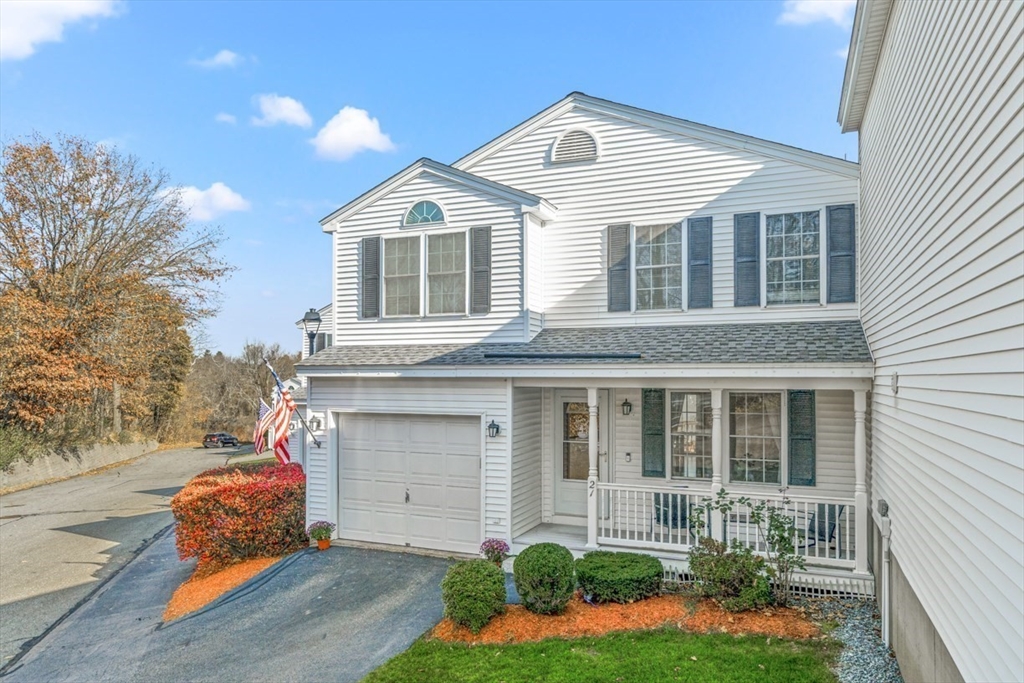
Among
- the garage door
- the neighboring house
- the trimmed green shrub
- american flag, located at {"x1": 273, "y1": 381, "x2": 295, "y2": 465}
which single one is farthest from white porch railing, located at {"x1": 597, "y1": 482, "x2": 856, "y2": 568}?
american flag, located at {"x1": 273, "y1": 381, "x2": 295, "y2": 465}

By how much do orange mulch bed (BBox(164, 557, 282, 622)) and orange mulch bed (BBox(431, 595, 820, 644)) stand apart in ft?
13.8

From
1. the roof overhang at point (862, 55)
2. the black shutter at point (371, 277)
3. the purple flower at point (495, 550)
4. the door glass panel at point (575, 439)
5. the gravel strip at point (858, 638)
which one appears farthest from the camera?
the black shutter at point (371, 277)

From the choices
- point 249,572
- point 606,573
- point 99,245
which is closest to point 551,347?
point 606,573

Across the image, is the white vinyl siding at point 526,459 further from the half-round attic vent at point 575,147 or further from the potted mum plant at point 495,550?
the half-round attic vent at point 575,147

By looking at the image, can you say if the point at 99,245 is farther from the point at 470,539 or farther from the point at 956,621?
the point at 956,621

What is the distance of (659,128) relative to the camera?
10438 mm

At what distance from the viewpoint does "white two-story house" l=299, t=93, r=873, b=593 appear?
9141mm

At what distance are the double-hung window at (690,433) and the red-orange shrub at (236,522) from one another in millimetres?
6696

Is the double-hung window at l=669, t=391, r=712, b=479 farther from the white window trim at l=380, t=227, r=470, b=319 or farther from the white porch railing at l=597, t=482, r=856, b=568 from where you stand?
the white window trim at l=380, t=227, r=470, b=319

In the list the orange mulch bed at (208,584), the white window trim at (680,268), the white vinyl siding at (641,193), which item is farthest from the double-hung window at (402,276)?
the orange mulch bed at (208,584)

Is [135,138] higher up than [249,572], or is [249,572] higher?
[135,138]

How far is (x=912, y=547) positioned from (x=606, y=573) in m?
3.59

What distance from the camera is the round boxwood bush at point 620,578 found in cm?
763

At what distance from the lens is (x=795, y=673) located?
5.70 metres
